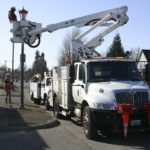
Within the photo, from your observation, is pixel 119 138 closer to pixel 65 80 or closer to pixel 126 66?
pixel 126 66

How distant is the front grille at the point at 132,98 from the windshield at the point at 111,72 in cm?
136

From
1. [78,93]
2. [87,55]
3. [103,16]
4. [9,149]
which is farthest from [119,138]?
[103,16]

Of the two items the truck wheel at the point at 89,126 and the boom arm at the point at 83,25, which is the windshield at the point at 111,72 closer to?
the truck wheel at the point at 89,126

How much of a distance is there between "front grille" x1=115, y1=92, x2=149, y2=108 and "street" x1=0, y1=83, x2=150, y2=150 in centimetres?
110

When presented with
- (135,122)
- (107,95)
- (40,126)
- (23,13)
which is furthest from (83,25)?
(135,122)

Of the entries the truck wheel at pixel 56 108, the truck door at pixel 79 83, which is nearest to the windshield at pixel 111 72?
the truck door at pixel 79 83

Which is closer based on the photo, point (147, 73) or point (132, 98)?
point (132, 98)

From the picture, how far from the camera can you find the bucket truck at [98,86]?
12.5 metres

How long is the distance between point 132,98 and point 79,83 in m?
2.62

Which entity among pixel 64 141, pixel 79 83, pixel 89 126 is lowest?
pixel 64 141

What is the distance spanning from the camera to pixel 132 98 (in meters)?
12.7

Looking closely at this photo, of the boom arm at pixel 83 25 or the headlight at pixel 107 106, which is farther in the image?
the boom arm at pixel 83 25

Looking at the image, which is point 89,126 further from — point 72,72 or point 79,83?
point 72,72

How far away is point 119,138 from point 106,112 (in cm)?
126
